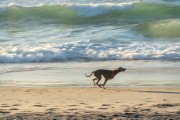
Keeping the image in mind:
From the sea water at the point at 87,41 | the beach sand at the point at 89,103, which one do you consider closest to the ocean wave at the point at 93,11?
the sea water at the point at 87,41

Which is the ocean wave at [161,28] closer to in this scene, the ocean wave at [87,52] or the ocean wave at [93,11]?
the ocean wave at [93,11]

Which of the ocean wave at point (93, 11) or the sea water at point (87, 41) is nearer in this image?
the sea water at point (87, 41)

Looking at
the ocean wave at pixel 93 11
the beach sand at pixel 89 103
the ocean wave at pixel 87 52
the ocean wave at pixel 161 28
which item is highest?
the ocean wave at pixel 93 11

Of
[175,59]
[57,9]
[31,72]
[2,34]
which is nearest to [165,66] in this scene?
[175,59]

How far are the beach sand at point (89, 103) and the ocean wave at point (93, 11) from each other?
1187 cm

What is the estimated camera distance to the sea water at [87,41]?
1134 cm

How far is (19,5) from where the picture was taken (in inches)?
942

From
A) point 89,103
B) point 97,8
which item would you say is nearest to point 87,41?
point 97,8

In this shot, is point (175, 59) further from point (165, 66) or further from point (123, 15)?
point (123, 15)

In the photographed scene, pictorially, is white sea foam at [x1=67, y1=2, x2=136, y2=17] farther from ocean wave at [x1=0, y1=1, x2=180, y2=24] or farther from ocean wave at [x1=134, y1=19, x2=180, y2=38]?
ocean wave at [x1=134, y1=19, x2=180, y2=38]

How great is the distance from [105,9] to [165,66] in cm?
1071

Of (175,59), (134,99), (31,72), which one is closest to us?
(134,99)

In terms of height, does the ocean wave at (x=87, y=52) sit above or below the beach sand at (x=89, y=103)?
above

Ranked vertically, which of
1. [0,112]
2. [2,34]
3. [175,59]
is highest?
[2,34]
